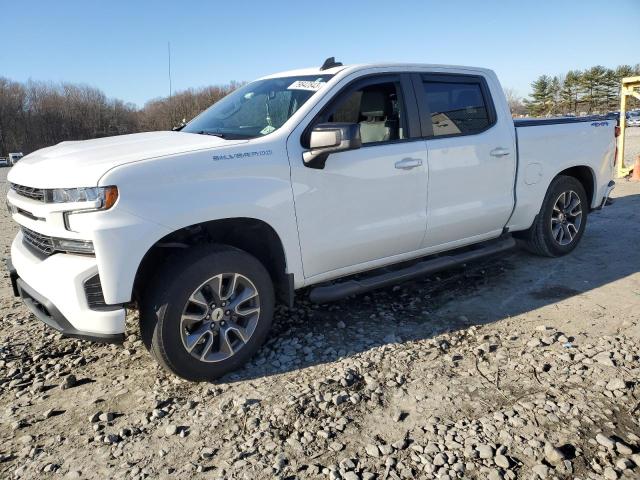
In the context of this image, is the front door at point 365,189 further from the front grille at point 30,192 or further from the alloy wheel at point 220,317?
the front grille at point 30,192

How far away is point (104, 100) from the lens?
90188 millimetres

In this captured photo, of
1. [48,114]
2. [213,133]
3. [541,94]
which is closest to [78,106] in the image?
[48,114]

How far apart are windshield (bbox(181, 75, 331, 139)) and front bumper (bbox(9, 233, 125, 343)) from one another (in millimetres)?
1375

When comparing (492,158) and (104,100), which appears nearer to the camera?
(492,158)

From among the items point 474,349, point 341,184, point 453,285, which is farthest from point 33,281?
point 453,285

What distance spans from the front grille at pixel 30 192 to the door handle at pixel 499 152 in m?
3.55

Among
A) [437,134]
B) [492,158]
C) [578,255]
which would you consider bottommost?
[578,255]

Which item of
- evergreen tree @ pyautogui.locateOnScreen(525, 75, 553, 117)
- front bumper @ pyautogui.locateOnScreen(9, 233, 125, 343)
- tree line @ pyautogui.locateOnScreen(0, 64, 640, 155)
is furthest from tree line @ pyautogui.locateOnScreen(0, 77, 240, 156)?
front bumper @ pyautogui.locateOnScreen(9, 233, 125, 343)

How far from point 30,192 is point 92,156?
49cm

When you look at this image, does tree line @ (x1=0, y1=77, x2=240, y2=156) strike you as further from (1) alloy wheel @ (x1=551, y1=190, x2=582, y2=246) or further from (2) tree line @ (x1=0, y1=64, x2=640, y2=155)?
(1) alloy wheel @ (x1=551, y1=190, x2=582, y2=246)

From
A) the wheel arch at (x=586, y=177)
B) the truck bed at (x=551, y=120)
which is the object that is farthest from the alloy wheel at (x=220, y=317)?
the wheel arch at (x=586, y=177)

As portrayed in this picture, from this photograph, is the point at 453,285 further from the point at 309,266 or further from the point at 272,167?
the point at 272,167

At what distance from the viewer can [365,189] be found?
3.73 m

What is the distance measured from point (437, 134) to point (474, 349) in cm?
175
